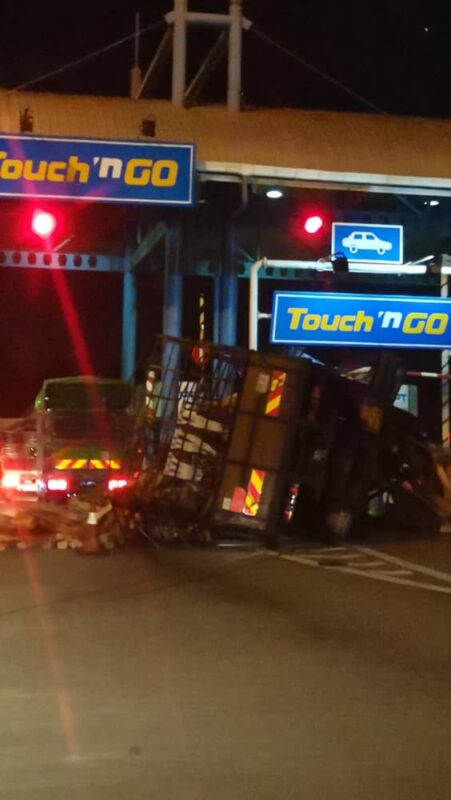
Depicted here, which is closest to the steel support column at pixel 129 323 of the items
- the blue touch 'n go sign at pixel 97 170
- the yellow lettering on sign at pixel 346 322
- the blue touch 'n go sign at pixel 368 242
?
the yellow lettering on sign at pixel 346 322

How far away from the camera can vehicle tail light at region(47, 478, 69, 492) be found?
21312 millimetres

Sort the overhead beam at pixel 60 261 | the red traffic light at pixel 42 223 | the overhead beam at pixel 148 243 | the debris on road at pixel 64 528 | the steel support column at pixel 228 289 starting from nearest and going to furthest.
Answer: the debris on road at pixel 64 528 < the red traffic light at pixel 42 223 < the steel support column at pixel 228 289 < the overhead beam at pixel 148 243 < the overhead beam at pixel 60 261

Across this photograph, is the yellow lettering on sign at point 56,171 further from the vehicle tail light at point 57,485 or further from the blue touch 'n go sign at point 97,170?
the vehicle tail light at point 57,485

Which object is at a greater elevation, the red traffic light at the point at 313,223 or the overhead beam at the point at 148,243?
the overhead beam at the point at 148,243

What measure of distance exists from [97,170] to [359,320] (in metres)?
5.72

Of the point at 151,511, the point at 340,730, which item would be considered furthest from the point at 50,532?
the point at 340,730

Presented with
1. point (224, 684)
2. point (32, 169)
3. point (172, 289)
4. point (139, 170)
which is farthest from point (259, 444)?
point (172, 289)

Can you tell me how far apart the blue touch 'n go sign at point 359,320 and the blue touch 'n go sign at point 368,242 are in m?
0.72

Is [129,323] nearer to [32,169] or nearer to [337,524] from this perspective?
[32,169]

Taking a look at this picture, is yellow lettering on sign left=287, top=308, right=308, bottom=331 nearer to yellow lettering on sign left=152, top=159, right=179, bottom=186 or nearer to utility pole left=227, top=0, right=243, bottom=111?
yellow lettering on sign left=152, top=159, right=179, bottom=186

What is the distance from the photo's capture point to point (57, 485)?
70.0 feet

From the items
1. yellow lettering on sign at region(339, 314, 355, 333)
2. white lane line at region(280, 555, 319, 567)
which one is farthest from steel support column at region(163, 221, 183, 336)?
white lane line at region(280, 555, 319, 567)

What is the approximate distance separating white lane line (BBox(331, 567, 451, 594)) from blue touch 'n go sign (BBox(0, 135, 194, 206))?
27.9 ft

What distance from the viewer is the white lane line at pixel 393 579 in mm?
11984
